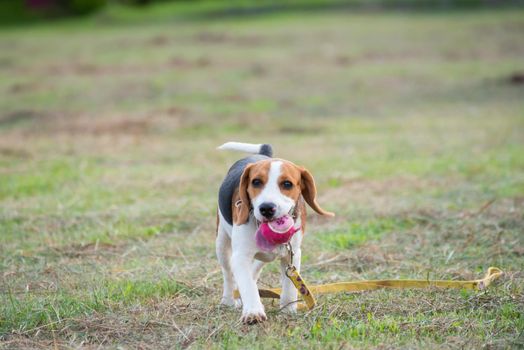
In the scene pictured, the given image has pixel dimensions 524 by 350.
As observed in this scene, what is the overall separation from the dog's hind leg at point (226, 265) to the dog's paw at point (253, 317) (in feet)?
2.01

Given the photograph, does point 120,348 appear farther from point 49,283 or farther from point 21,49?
point 21,49

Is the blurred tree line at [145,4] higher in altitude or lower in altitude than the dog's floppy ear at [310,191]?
lower

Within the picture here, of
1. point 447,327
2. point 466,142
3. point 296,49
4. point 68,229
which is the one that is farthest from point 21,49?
point 447,327

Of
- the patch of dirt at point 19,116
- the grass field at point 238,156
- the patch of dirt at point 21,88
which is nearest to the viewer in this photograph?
the grass field at point 238,156

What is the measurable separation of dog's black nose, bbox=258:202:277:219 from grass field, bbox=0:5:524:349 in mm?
743

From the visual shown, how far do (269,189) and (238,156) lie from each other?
22.7 ft

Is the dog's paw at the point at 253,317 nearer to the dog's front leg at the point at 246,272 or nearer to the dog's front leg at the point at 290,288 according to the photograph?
the dog's front leg at the point at 246,272

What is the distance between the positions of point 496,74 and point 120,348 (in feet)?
56.4

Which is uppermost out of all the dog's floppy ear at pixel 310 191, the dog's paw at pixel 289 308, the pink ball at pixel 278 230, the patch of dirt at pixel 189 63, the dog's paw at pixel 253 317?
the dog's floppy ear at pixel 310 191

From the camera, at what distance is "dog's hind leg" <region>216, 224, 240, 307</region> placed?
5.66m

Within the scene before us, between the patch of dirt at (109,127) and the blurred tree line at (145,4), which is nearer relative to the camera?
the patch of dirt at (109,127)

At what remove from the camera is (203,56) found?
78.7ft

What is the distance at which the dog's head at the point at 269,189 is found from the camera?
4.83 meters

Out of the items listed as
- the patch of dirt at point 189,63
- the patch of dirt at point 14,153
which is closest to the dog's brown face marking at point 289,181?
the patch of dirt at point 14,153
